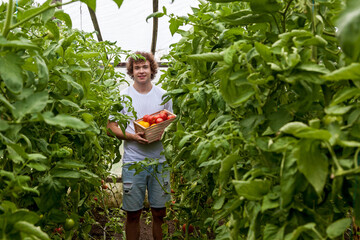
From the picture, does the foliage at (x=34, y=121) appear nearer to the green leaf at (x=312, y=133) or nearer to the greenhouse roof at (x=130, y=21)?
the green leaf at (x=312, y=133)

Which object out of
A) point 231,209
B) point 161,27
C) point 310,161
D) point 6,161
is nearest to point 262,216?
point 231,209

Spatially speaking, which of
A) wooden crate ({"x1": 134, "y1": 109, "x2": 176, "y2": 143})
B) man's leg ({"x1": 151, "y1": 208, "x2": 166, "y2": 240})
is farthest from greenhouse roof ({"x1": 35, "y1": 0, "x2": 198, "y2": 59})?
man's leg ({"x1": 151, "y1": 208, "x2": 166, "y2": 240})

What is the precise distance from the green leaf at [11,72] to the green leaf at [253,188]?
0.47 metres

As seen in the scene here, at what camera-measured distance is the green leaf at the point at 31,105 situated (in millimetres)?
792

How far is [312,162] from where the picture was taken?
68 centimetres

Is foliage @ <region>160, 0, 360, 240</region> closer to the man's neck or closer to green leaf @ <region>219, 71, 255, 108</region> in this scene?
green leaf @ <region>219, 71, 255, 108</region>

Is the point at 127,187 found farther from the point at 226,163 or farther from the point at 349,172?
the point at 349,172

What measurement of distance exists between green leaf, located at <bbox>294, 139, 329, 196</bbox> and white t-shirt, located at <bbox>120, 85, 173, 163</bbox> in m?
2.52

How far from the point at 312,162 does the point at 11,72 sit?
0.60m

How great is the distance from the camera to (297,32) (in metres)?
0.79

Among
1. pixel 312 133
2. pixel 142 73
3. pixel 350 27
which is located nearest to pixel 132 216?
pixel 142 73

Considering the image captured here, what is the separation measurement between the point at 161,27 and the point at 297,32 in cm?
652

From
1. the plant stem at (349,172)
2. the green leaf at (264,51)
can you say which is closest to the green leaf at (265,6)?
the green leaf at (264,51)

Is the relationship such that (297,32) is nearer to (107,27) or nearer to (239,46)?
(239,46)
